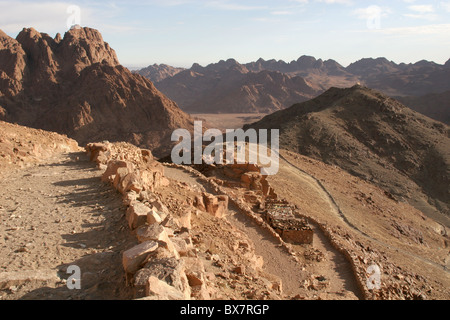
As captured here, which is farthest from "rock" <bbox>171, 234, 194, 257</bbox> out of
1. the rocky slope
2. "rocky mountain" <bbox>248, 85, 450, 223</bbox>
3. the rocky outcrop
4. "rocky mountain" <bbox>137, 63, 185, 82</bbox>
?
"rocky mountain" <bbox>137, 63, 185, 82</bbox>

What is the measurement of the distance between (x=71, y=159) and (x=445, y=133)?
4173 centimetres

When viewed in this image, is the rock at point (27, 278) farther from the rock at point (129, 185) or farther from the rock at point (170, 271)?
the rock at point (129, 185)

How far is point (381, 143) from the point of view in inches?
1421

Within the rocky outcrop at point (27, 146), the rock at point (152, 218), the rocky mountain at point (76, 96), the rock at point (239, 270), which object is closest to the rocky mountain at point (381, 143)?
the rocky mountain at point (76, 96)

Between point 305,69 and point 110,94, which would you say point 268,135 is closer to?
point 110,94

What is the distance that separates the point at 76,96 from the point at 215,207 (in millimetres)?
44231

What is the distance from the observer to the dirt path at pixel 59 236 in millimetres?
4344

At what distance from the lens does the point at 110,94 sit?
1901 inches

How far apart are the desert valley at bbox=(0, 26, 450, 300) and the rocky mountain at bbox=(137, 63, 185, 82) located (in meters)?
97.1

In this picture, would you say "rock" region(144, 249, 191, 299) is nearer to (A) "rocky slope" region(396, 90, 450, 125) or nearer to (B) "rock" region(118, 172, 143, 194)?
(B) "rock" region(118, 172, 143, 194)

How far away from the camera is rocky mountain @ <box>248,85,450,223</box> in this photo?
3098 cm

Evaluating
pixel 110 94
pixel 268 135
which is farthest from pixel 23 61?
pixel 268 135

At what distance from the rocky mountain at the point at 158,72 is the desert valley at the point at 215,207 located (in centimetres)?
9706

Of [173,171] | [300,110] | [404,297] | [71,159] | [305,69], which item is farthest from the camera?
[305,69]
